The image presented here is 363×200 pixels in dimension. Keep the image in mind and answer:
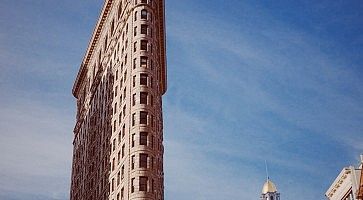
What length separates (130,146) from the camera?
7294cm

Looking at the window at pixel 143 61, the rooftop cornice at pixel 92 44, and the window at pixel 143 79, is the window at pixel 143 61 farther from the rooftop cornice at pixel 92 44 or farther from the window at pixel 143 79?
the rooftop cornice at pixel 92 44

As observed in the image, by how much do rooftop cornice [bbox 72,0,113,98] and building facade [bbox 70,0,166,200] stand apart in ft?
0.73

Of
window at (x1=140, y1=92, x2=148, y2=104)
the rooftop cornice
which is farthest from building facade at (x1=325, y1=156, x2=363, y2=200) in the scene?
the rooftop cornice

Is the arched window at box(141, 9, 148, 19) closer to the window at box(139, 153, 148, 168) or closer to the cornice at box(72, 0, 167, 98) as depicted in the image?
the cornice at box(72, 0, 167, 98)

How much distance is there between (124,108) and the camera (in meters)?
79.1

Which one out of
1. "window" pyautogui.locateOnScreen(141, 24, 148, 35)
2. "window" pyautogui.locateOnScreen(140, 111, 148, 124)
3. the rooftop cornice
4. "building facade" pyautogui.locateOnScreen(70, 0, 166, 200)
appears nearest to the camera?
"building facade" pyautogui.locateOnScreen(70, 0, 166, 200)

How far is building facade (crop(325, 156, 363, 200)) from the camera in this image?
62281 mm

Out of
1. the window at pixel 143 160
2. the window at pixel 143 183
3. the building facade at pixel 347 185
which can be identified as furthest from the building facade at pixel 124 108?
the building facade at pixel 347 185

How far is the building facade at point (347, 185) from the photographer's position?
62281mm

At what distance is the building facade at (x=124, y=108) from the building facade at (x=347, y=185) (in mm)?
24428

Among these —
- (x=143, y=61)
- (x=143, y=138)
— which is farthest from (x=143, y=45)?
(x=143, y=138)

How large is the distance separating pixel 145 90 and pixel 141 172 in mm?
13006

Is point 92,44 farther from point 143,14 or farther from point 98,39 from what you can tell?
point 143,14

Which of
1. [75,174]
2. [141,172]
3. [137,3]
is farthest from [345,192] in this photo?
[75,174]
